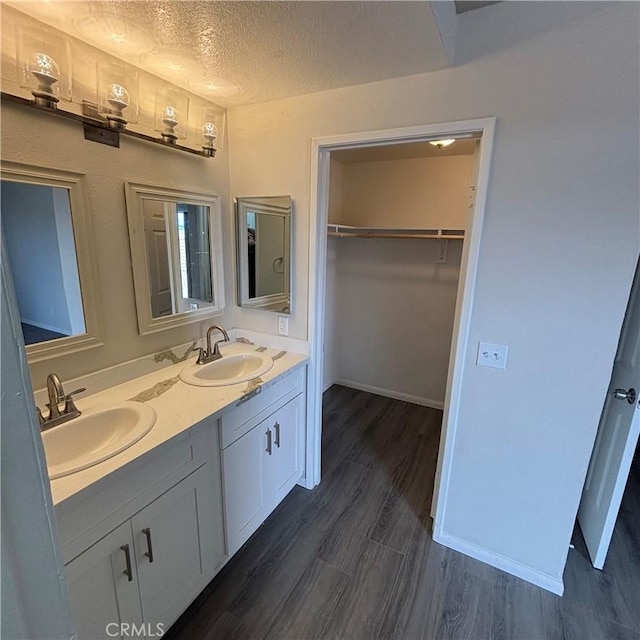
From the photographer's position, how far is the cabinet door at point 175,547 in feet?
4.02

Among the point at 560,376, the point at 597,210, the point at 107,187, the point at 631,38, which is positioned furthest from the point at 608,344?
the point at 107,187

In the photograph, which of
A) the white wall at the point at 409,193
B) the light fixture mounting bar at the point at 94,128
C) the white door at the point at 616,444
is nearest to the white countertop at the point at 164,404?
the light fixture mounting bar at the point at 94,128

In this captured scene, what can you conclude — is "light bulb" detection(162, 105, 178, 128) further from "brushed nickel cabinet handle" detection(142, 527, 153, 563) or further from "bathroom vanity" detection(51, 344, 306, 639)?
"brushed nickel cabinet handle" detection(142, 527, 153, 563)

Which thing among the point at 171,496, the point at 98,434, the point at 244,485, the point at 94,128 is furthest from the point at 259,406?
the point at 94,128

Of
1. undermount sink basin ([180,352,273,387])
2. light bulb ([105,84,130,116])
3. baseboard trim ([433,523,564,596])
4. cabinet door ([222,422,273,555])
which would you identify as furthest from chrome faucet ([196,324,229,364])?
baseboard trim ([433,523,564,596])

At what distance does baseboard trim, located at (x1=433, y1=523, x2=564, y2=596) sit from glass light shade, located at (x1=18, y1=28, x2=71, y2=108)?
102 inches

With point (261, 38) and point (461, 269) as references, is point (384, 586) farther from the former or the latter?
point (261, 38)

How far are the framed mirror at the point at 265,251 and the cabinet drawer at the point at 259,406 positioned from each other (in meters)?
0.44

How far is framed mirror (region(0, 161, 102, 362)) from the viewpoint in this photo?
124cm

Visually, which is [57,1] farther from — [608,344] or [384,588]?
[384,588]

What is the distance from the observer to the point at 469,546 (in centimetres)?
181

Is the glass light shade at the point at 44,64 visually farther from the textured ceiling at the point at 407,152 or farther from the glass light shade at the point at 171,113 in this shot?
the textured ceiling at the point at 407,152

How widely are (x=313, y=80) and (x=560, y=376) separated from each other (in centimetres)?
173

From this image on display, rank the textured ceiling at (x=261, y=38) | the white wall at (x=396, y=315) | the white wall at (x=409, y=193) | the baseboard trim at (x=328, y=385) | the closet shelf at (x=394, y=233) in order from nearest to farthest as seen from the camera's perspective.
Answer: the textured ceiling at (x=261, y=38), the closet shelf at (x=394, y=233), the white wall at (x=409, y=193), the white wall at (x=396, y=315), the baseboard trim at (x=328, y=385)
